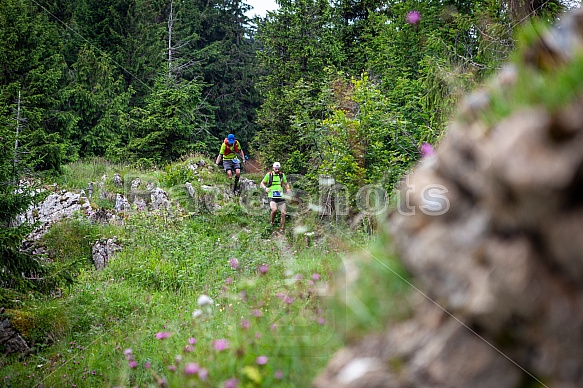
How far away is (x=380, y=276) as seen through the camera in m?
2.75

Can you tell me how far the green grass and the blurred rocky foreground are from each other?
399mm

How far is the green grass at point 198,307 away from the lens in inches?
121

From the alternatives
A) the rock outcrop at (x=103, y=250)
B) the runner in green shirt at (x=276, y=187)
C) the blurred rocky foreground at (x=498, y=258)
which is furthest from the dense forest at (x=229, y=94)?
the runner in green shirt at (x=276, y=187)

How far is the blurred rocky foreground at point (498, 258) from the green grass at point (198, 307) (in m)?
0.40

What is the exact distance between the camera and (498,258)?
180cm

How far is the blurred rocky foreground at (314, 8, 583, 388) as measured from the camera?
162cm

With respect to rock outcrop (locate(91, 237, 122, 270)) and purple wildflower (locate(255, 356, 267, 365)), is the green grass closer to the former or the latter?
purple wildflower (locate(255, 356, 267, 365))

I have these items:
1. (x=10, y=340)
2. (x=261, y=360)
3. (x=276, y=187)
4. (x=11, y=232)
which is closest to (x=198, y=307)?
(x=11, y=232)

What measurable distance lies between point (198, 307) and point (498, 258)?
21.1ft

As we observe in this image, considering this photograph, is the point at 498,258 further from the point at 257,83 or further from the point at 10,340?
the point at 257,83

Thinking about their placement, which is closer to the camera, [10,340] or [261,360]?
[261,360]

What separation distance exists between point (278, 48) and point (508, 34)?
1520 cm

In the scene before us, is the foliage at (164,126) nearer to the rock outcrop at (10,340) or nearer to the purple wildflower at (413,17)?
the purple wildflower at (413,17)

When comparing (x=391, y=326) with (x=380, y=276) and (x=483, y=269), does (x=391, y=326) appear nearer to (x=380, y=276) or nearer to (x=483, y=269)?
(x=380, y=276)
